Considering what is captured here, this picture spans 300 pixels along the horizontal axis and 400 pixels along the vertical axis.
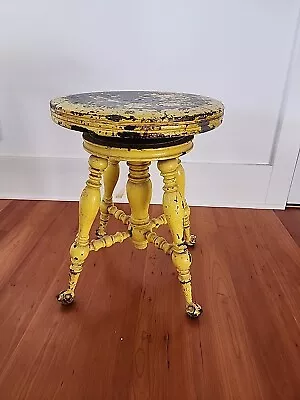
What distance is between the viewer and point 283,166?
1216 mm

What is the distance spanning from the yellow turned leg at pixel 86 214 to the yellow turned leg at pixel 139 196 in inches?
4.8

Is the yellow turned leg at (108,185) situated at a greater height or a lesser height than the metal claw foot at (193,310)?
greater

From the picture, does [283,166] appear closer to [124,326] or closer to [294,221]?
[294,221]

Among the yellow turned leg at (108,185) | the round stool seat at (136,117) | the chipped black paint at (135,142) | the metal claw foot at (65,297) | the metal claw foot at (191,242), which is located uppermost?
the round stool seat at (136,117)

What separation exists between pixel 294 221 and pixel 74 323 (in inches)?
32.7

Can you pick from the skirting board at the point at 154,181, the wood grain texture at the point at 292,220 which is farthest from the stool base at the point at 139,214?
the wood grain texture at the point at 292,220

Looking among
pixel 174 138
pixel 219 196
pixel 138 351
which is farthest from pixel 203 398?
pixel 219 196

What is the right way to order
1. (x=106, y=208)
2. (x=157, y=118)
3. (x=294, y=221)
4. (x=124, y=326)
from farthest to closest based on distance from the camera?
(x=294, y=221) < (x=106, y=208) < (x=124, y=326) < (x=157, y=118)

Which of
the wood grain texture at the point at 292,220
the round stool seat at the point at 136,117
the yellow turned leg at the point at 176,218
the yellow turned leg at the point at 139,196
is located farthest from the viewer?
the wood grain texture at the point at 292,220

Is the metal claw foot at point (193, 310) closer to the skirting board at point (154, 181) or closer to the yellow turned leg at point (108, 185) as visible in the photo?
the yellow turned leg at point (108, 185)

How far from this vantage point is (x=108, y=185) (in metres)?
0.90

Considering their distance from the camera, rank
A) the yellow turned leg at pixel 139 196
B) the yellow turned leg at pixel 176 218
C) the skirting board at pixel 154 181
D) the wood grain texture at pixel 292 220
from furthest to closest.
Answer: the skirting board at pixel 154 181
the wood grain texture at pixel 292 220
the yellow turned leg at pixel 139 196
the yellow turned leg at pixel 176 218

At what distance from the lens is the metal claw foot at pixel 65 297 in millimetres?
780

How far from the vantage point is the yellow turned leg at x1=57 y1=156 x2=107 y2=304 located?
690 mm
